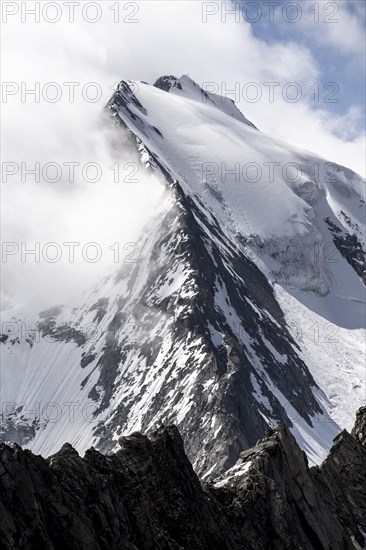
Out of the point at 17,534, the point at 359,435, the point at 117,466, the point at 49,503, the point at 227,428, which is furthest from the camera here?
the point at 227,428

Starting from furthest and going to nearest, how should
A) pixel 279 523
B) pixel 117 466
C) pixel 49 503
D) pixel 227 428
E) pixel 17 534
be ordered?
pixel 227 428
pixel 279 523
pixel 117 466
pixel 49 503
pixel 17 534

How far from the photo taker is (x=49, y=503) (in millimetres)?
41406

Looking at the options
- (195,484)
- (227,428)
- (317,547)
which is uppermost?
(227,428)

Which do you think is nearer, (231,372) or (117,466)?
(117,466)

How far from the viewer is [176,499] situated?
162ft

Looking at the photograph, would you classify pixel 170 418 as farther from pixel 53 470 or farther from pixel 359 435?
pixel 53 470

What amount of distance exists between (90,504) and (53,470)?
1.83 meters

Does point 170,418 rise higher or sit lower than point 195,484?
higher

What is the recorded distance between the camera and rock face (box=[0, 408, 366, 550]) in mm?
40594

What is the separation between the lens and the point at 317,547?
5272cm

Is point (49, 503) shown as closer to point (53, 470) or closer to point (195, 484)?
point (53, 470)

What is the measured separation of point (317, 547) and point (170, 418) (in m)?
144

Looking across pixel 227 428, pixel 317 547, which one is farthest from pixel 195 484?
pixel 227 428

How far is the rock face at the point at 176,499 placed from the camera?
40.6 meters
